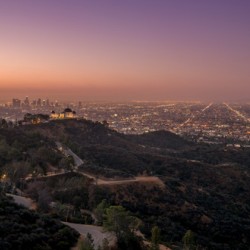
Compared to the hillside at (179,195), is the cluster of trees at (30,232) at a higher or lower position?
higher

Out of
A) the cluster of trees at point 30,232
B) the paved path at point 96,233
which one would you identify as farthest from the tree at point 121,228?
the cluster of trees at point 30,232

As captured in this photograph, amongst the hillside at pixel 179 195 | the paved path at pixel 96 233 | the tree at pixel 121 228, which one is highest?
the tree at pixel 121 228

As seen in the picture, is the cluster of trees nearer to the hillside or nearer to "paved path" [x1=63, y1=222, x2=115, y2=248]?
"paved path" [x1=63, y1=222, x2=115, y2=248]

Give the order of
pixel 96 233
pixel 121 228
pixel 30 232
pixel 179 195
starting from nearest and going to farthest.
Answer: pixel 30 232 < pixel 121 228 < pixel 96 233 < pixel 179 195

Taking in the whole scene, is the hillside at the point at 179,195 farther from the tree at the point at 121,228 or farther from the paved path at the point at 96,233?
the tree at the point at 121,228

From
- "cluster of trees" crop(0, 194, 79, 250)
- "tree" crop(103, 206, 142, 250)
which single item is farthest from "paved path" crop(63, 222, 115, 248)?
"cluster of trees" crop(0, 194, 79, 250)

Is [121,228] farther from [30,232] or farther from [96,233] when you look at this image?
[30,232]

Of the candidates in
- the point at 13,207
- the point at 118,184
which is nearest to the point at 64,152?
the point at 118,184

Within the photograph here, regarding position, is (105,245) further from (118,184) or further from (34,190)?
(118,184)

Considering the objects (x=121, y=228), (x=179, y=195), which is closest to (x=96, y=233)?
(x=121, y=228)
